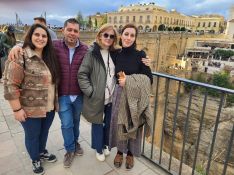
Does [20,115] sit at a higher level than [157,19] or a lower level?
lower

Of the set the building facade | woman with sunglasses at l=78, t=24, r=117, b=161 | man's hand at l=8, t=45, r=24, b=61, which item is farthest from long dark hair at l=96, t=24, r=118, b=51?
the building facade

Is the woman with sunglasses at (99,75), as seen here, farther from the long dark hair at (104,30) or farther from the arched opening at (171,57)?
the arched opening at (171,57)

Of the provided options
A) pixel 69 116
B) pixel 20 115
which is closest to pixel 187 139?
pixel 69 116

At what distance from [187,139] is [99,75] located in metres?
11.5

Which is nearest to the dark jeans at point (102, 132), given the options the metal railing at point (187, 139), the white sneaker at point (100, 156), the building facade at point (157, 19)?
the white sneaker at point (100, 156)

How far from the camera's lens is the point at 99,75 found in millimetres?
2426

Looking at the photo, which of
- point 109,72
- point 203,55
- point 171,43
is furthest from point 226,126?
point 203,55

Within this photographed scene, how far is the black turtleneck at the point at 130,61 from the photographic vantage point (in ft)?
7.77

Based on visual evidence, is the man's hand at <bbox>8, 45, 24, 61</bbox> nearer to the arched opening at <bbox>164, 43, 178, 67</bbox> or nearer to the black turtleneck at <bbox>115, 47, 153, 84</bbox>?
the black turtleneck at <bbox>115, 47, 153, 84</bbox>

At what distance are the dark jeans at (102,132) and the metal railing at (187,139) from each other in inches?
24.4

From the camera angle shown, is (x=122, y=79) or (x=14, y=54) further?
(x=122, y=79)

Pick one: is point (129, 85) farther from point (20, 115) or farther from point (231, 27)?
point (231, 27)

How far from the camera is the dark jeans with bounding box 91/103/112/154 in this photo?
106 inches

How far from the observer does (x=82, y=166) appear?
9.16 feet
